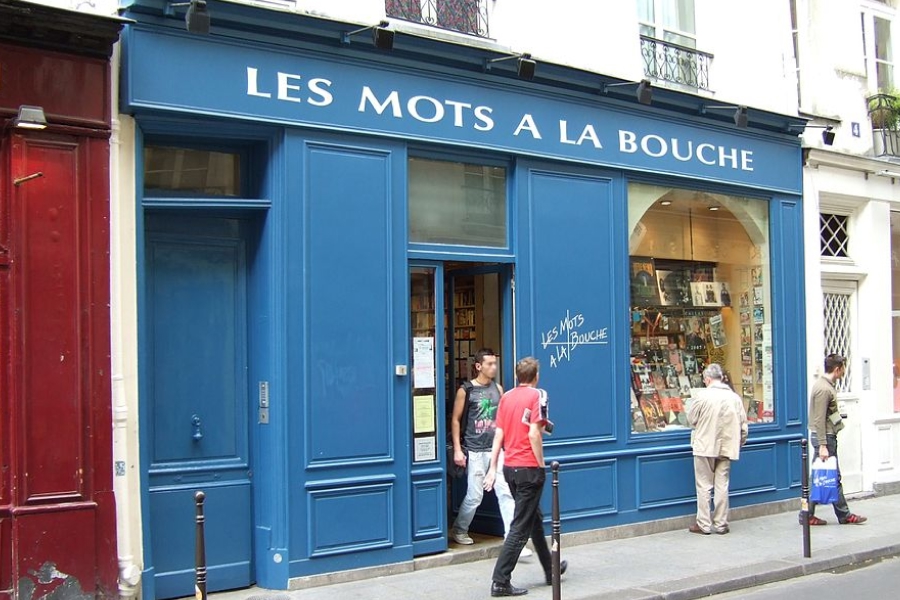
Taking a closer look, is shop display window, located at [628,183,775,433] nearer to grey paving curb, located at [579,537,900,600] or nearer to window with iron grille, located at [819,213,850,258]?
window with iron grille, located at [819,213,850,258]

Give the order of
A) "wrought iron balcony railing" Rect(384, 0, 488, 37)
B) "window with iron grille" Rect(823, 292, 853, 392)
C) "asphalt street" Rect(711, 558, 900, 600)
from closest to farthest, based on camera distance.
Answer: "asphalt street" Rect(711, 558, 900, 600) < "wrought iron balcony railing" Rect(384, 0, 488, 37) < "window with iron grille" Rect(823, 292, 853, 392)

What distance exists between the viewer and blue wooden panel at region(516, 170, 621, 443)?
32.3 feet

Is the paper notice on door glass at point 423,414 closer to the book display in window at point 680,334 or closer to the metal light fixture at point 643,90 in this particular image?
the book display in window at point 680,334

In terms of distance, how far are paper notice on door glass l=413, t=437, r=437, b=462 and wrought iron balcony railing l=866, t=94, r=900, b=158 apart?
8.05m

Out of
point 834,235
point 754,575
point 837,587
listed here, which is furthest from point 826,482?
point 834,235

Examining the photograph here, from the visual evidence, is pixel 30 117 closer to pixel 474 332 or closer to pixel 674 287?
pixel 474 332

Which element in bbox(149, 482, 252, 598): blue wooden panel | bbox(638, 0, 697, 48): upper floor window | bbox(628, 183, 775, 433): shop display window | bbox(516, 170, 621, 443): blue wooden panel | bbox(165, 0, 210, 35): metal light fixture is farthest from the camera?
bbox(638, 0, 697, 48): upper floor window

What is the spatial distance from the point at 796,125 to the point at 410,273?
19.3ft

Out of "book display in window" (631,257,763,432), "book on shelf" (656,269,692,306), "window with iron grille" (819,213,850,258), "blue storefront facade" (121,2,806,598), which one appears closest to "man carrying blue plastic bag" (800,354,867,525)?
"book display in window" (631,257,763,432)

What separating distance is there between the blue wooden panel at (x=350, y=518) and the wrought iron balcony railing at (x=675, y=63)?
18.9ft

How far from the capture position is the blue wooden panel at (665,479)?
10.6 metres

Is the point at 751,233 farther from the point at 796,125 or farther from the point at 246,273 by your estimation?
the point at 246,273

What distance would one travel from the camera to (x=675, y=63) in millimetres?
11656

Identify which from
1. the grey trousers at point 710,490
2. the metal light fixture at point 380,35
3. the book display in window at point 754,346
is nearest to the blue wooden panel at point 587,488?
the grey trousers at point 710,490
